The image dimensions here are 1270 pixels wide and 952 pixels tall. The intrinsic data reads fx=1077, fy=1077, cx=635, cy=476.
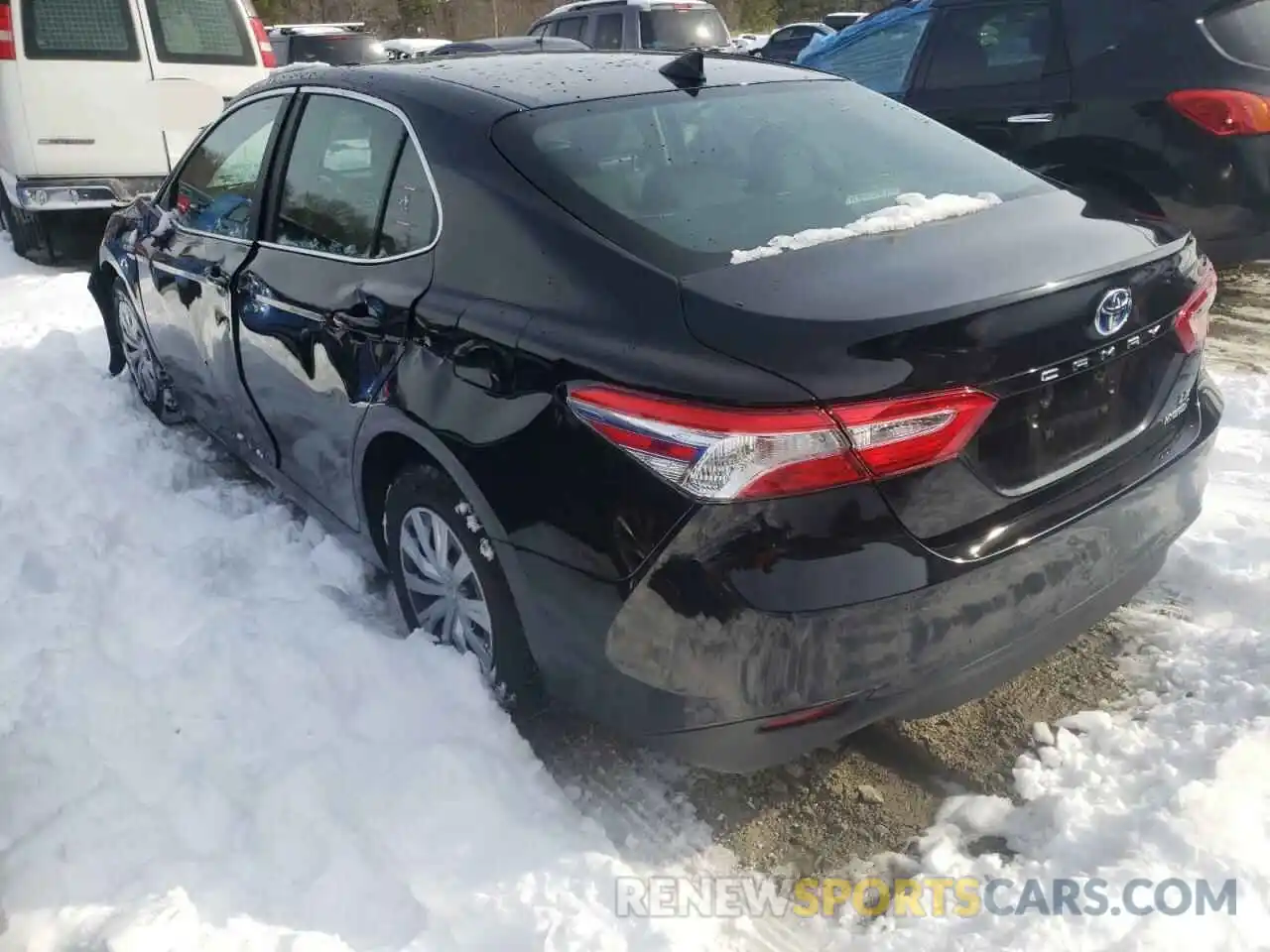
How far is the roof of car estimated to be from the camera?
2797 millimetres

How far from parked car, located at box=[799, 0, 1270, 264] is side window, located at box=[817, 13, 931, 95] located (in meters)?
0.19

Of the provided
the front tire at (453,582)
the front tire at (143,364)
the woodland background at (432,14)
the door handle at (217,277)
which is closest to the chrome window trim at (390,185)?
the door handle at (217,277)

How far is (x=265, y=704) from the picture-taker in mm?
2732

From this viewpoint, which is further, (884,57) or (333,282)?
(884,57)

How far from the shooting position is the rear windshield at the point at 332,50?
50.4 ft

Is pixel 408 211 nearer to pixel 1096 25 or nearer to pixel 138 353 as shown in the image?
pixel 138 353

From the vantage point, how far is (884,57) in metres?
6.73

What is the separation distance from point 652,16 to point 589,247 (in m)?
11.4

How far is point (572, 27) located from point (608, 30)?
83cm

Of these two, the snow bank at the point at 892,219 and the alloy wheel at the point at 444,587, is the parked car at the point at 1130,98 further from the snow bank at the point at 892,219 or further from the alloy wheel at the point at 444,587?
the alloy wheel at the point at 444,587

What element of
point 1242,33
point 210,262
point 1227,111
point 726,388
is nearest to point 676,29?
point 1242,33

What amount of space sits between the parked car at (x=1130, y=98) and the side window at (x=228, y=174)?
3.69 meters

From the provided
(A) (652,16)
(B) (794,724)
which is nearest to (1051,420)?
(B) (794,724)

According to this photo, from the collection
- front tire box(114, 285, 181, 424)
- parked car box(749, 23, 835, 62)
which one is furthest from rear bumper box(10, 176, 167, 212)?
parked car box(749, 23, 835, 62)
